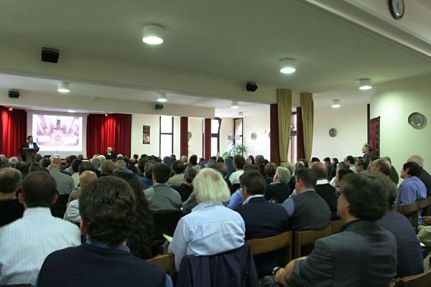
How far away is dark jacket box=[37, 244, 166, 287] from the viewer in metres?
1.14

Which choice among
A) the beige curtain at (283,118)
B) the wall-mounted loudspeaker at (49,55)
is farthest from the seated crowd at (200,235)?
the beige curtain at (283,118)

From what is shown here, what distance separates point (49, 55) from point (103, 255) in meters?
4.55

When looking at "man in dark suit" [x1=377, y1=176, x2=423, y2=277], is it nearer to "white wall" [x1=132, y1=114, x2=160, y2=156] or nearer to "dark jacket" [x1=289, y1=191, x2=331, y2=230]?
"dark jacket" [x1=289, y1=191, x2=331, y2=230]

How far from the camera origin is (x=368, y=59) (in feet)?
17.9

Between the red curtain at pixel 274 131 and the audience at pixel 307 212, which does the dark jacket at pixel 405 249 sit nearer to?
the audience at pixel 307 212

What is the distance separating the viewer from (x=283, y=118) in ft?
26.8

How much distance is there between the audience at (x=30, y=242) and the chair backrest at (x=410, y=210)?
2.94m

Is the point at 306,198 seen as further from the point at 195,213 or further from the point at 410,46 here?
the point at 410,46

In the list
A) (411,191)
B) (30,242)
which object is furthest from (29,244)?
(411,191)

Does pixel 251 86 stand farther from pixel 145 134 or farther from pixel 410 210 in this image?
pixel 145 134

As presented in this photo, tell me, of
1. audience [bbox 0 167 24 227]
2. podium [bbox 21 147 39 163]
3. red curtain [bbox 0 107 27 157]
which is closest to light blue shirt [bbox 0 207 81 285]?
audience [bbox 0 167 24 227]

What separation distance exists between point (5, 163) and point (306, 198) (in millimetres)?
5033

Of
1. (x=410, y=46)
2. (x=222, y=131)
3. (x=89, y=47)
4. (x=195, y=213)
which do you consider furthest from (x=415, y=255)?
(x=222, y=131)

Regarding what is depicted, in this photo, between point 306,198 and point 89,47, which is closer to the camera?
point 306,198
